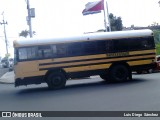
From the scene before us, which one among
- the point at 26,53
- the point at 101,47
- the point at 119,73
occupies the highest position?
the point at 101,47

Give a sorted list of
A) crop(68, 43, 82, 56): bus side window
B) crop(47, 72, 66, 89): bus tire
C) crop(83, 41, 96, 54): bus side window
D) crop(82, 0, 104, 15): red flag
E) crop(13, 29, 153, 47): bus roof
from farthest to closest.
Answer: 1. crop(82, 0, 104, 15): red flag
2. crop(83, 41, 96, 54): bus side window
3. crop(68, 43, 82, 56): bus side window
4. crop(47, 72, 66, 89): bus tire
5. crop(13, 29, 153, 47): bus roof

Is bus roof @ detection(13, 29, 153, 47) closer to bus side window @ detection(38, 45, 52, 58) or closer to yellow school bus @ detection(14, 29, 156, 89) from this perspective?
yellow school bus @ detection(14, 29, 156, 89)

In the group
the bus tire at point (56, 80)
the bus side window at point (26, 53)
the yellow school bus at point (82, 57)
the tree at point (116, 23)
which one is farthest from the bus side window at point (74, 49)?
the tree at point (116, 23)

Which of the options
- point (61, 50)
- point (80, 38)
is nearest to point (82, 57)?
point (80, 38)

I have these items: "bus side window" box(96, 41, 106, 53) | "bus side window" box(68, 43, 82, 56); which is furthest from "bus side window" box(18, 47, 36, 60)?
"bus side window" box(96, 41, 106, 53)

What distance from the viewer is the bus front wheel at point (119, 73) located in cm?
1798

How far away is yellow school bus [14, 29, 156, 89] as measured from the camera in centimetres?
1677

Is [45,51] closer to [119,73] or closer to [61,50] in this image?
[61,50]

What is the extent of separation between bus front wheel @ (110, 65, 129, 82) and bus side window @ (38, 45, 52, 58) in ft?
12.0

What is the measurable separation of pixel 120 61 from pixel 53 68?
12.7ft

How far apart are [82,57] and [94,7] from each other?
11757mm

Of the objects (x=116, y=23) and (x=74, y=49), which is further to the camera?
(x=116, y=23)

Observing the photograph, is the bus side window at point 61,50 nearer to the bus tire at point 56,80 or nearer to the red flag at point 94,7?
the bus tire at point 56,80

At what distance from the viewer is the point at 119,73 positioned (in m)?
18.2
